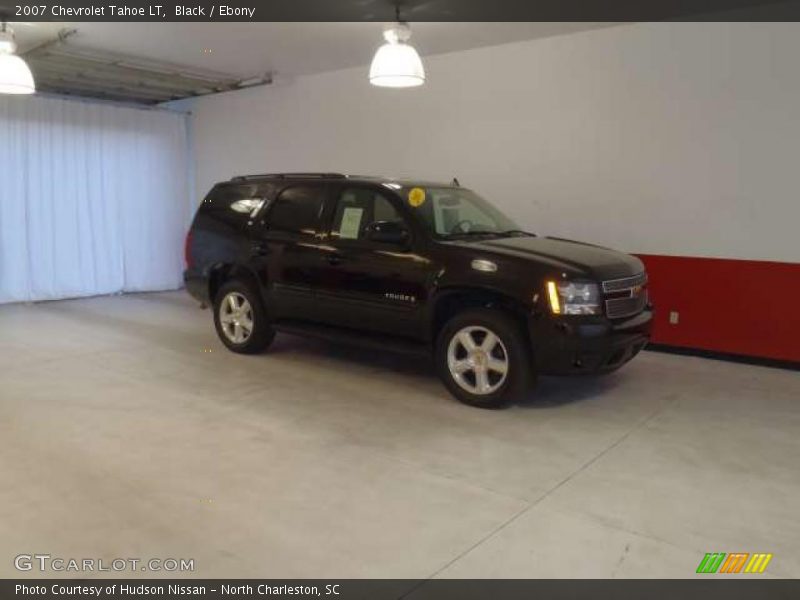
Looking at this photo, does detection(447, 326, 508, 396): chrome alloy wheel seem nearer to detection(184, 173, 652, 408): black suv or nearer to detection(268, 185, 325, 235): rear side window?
detection(184, 173, 652, 408): black suv

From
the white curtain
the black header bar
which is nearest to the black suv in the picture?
the black header bar

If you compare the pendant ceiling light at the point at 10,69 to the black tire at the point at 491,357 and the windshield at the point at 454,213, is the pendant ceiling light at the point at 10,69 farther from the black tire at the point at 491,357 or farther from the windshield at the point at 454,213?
the black tire at the point at 491,357

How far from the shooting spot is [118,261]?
10.4 meters

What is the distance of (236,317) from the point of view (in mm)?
6215

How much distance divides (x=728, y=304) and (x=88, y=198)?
8994 millimetres

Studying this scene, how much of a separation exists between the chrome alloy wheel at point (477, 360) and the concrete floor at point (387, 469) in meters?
0.21

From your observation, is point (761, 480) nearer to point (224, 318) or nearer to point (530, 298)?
point (530, 298)

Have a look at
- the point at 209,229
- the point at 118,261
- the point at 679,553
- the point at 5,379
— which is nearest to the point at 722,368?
the point at 679,553

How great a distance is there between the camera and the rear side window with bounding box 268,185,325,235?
5.62 m

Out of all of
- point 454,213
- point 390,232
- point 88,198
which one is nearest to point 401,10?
point 454,213

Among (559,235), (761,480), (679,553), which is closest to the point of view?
(679,553)

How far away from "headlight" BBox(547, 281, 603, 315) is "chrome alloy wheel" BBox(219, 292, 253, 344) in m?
2.97
